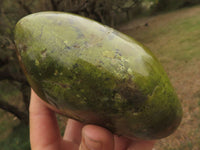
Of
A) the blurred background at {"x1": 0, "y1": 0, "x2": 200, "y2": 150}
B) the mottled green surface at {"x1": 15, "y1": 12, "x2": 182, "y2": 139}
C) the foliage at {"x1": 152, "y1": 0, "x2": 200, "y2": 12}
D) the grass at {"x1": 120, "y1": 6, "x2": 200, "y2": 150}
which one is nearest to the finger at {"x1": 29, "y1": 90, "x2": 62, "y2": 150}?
the mottled green surface at {"x1": 15, "y1": 12, "x2": 182, "y2": 139}

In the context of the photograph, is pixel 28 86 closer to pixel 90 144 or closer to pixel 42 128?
pixel 42 128

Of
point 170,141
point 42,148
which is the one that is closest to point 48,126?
point 42,148

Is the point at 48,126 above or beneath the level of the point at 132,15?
above

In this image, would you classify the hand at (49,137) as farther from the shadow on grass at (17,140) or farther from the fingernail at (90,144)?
the shadow on grass at (17,140)

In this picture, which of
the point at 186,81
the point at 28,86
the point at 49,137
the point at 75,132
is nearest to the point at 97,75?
the point at 49,137

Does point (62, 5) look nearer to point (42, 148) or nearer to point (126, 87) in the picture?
point (42, 148)

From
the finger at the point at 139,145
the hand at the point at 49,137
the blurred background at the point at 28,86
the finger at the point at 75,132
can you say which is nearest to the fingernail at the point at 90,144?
the hand at the point at 49,137

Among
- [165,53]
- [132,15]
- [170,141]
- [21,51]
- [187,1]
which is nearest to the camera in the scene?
[21,51]
